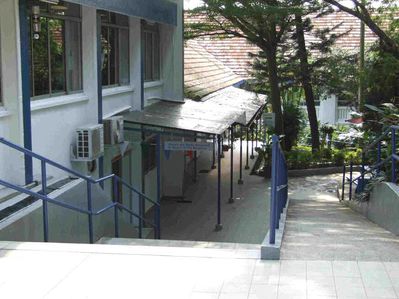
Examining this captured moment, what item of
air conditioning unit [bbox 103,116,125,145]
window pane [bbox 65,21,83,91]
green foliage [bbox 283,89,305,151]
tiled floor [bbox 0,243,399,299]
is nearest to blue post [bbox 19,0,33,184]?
window pane [bbox 65,21,83,91]

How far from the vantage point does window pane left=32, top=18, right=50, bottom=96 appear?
30.2ft

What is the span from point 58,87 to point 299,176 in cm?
1265

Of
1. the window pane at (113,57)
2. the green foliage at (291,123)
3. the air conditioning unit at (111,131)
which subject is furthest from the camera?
the green foliage at (291,123)

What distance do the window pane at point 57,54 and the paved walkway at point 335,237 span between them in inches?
172

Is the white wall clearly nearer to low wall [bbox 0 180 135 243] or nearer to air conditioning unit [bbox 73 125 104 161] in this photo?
air conditioning unit [bbox 73 125 104 161]

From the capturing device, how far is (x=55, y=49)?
32.6ft

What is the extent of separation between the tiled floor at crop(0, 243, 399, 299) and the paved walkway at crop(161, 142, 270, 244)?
22.4 ft

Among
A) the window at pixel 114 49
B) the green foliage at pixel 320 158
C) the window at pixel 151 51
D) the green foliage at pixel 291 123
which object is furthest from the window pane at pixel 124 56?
the green foliage at pixel 291 123

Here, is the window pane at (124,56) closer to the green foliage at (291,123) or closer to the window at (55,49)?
the window at (55,49)

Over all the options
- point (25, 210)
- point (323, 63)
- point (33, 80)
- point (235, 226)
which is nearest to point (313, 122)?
point (323, 63)

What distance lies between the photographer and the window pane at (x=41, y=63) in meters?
9.20

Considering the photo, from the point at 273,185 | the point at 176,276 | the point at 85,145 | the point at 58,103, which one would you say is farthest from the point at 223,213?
the point at 176,276

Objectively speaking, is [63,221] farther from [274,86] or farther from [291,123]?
[291,123]

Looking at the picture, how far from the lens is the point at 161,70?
56.2 feet
